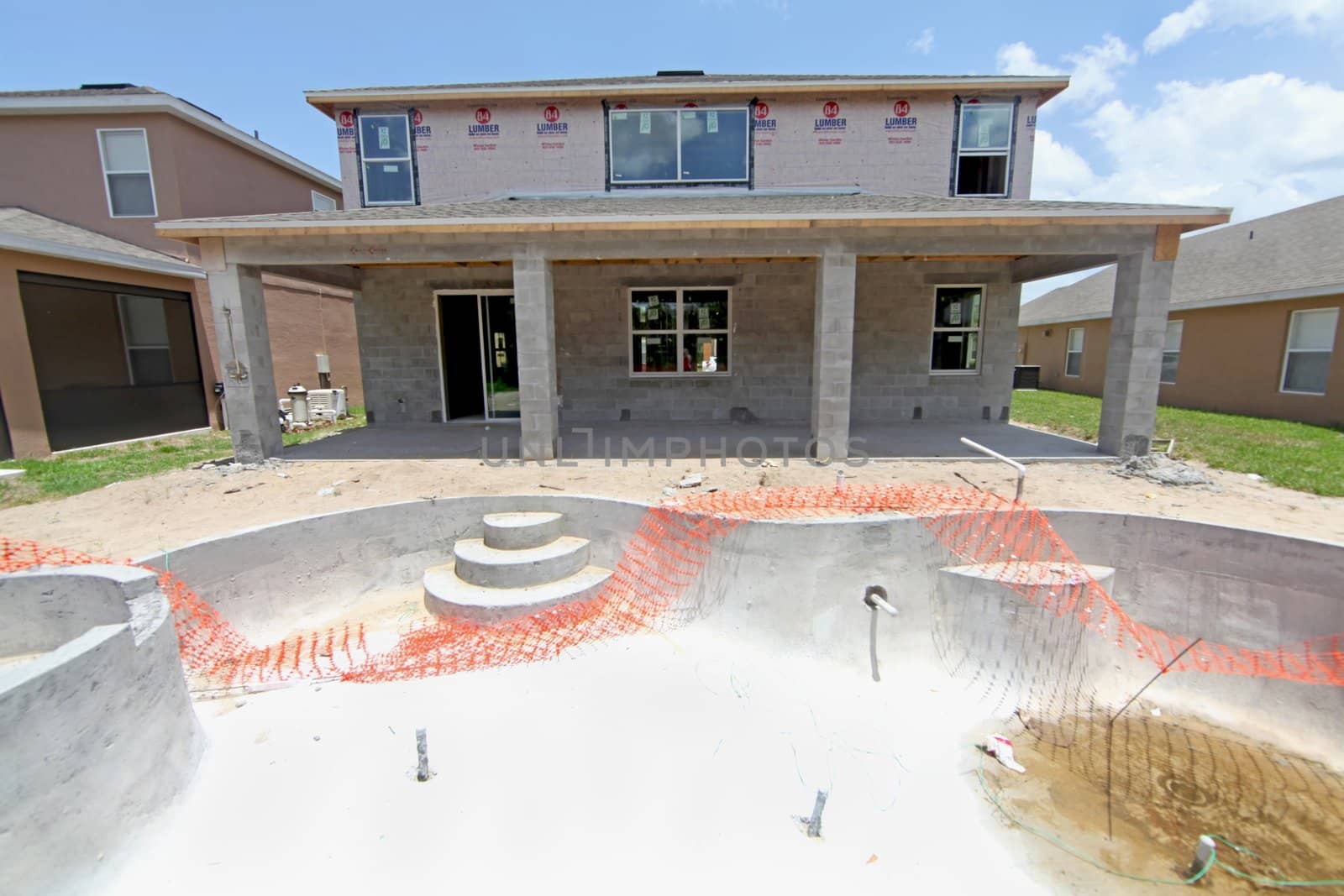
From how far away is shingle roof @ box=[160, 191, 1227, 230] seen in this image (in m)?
6.82

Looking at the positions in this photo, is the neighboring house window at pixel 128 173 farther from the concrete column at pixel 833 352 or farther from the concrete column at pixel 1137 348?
the concrete column at pixel 1137 348

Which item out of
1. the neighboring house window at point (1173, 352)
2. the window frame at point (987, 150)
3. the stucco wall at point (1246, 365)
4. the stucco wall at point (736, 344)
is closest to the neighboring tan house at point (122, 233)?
the stucco wall at point (736, 344)

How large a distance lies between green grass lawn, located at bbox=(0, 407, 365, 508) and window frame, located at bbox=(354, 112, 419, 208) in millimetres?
4379

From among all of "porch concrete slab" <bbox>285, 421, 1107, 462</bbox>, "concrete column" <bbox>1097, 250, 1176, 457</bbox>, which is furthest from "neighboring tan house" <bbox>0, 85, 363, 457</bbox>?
"concrete column" <bbox>1097, 250, 1176, 457</bbox>

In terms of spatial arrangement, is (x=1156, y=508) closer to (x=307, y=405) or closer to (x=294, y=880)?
(x=294, y=880)

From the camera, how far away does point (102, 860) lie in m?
2.67

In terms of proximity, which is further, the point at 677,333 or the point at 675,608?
the point at 677,333

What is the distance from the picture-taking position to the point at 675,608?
17.1ft

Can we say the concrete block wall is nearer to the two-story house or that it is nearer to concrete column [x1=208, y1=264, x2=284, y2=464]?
the two-story house

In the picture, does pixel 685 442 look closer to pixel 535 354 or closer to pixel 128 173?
pixel 535 354

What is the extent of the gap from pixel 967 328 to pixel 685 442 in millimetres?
6082

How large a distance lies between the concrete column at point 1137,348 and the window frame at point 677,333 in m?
5.72

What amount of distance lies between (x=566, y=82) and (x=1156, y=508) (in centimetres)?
1093

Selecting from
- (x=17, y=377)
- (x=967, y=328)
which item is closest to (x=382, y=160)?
(x=17, y=377)
